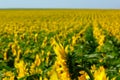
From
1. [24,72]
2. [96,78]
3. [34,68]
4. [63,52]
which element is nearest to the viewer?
[96,78]

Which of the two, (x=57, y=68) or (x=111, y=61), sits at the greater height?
(x=57, y=68)

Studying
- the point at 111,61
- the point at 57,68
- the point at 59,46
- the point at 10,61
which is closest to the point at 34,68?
the point at 57,68

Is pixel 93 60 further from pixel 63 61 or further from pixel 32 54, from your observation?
pixel 63 61

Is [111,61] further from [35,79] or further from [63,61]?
[63,61]

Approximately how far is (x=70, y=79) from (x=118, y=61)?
11.3ft

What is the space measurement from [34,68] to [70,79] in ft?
5.09

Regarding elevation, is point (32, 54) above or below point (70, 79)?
below

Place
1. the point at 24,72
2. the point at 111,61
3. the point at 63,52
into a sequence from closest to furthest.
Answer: the point at 63,52 → the point at 24,72 → the point at 111,61

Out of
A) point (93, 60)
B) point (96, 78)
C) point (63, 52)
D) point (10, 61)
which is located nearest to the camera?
point (96, 78)

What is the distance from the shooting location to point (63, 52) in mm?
1886

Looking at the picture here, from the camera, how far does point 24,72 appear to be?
2.70 m

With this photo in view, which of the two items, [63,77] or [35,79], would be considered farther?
[35,79]

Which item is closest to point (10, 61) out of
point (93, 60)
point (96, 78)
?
point (93, 60)

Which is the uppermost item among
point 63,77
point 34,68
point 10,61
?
point 63,77
